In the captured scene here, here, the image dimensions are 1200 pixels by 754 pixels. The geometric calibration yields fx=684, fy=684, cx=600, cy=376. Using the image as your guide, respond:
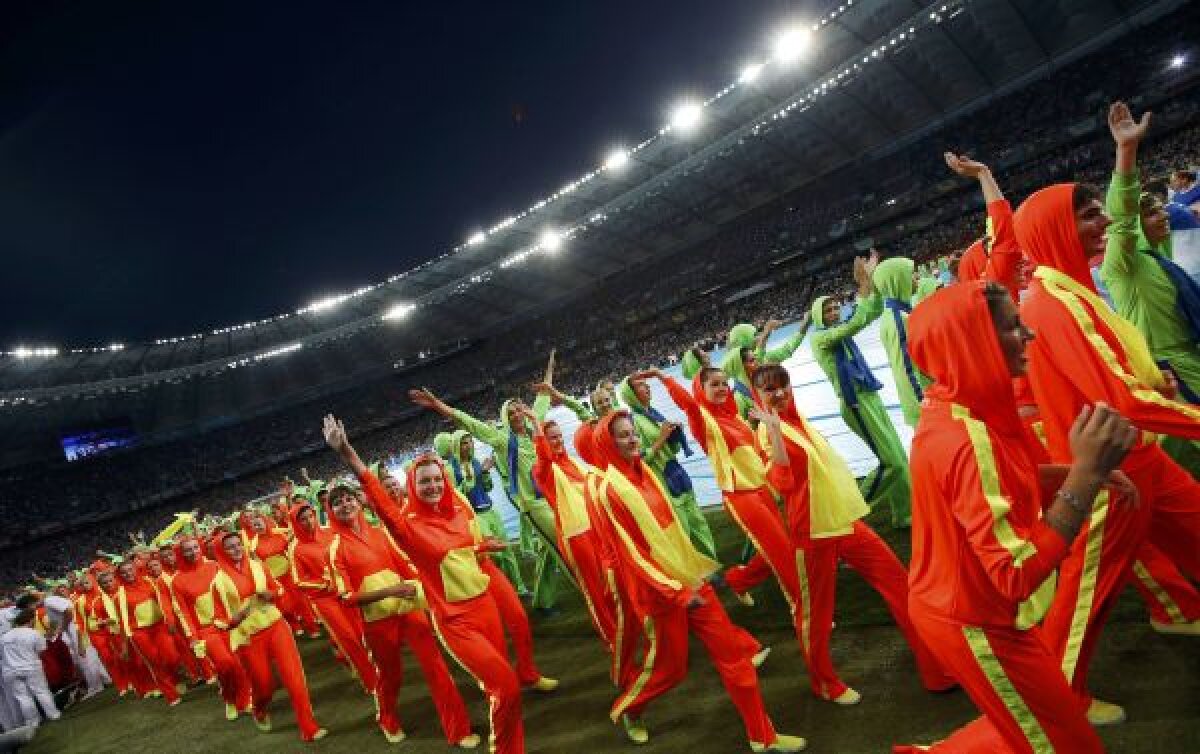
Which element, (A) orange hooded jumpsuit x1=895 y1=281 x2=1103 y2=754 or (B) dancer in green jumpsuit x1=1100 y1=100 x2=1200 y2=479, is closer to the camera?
(A) orange hooded jumpsuit x1=895 y1=281 x2=1103 y2=754

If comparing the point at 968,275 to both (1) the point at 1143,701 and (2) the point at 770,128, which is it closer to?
(1) the point at 1143,701

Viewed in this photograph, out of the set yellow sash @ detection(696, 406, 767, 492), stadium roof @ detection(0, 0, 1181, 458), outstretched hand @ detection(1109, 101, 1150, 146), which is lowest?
yellow sash @ detection(696, 406, 767, 492)

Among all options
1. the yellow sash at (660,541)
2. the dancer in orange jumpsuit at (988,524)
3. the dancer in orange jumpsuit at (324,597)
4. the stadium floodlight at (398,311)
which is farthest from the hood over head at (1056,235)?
the stadium floodlight at (398,311)

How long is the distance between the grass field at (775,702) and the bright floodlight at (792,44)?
22.5 metres

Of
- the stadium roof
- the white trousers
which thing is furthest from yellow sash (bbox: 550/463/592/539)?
the stadium roof

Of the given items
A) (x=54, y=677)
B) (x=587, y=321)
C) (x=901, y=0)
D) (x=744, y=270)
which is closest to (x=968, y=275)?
(x=54, y=677)

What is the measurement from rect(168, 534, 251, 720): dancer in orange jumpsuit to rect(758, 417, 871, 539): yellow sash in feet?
19.3

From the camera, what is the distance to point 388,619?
494 centimetres

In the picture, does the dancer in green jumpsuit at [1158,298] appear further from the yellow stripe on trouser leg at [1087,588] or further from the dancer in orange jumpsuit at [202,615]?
the dancer in orange jumpsuit at [202,615]

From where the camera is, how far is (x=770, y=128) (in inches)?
1233

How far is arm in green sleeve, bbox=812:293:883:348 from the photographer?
218 inches

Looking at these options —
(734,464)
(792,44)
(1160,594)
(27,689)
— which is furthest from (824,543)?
(792,44)

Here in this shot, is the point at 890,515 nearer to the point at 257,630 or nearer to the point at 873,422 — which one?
the point at 873,422

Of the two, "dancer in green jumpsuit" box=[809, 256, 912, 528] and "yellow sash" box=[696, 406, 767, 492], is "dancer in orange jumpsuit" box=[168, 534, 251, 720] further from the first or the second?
"dancer in green jumpsuit" box=[809, 256, 912, 528]
